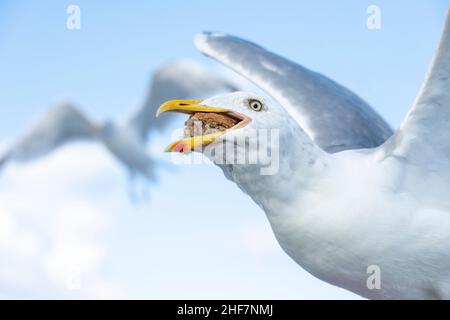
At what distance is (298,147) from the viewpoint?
6.48ft

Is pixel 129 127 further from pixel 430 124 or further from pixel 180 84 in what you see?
pixel 430 124

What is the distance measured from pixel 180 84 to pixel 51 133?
1370 mm

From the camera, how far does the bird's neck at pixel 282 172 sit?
6.31 ft

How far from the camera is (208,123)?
198 centimetres

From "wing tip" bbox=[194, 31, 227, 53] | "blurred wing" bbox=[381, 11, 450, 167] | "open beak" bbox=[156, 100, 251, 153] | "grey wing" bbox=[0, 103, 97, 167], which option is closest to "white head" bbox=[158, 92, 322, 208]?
"open beak" bbox=[156, 100, 251, 153]

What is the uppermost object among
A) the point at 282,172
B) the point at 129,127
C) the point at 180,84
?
the point at 180,84

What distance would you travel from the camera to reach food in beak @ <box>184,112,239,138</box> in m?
1.97

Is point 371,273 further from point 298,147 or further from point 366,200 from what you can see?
point 298,147

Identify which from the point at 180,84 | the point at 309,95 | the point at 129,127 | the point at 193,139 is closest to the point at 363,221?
the point at 193,139

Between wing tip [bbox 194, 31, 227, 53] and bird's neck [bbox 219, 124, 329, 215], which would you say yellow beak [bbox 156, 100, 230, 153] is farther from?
wing tip [bbox 194, 31, 227, 53]

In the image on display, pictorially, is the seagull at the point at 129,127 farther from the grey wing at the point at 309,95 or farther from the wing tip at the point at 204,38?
the grey wing at the point at 309,95
